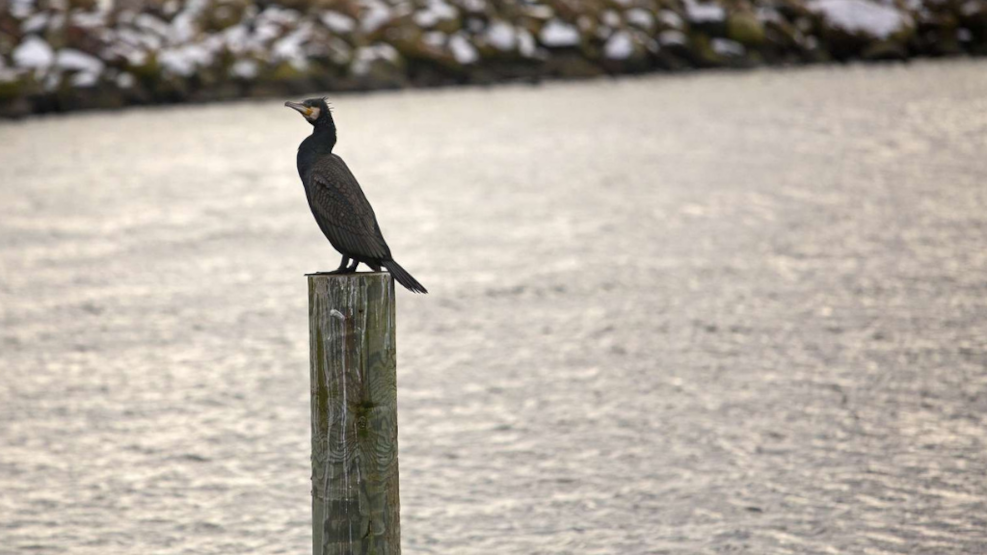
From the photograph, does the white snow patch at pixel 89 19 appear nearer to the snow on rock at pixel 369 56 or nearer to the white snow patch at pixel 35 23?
the white snow patch at pixel 35 23

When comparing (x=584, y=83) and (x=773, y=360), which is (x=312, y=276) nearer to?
(x=773, y=360)

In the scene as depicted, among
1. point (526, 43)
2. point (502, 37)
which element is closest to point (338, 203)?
point (502, 37)

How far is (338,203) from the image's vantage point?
11.5 ft

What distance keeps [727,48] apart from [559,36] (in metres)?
3.43

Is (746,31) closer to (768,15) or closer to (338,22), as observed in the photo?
(768,15)

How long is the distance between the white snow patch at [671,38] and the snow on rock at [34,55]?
1190 centimetres

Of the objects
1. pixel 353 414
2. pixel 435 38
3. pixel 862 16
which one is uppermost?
pixel 862 16

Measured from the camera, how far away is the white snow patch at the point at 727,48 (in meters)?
24.8

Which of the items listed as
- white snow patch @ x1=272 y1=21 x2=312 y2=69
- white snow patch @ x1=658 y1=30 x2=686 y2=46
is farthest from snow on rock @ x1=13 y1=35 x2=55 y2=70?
white snow patch @ x1=658 y1=30 x2=686 y2=46

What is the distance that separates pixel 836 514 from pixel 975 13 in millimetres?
23185

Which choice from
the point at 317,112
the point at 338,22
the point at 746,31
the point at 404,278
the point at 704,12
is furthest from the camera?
the point at 704,12

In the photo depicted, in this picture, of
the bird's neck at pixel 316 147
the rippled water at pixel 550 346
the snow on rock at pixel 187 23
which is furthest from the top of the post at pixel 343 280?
the snow on rock at pixel 187 23

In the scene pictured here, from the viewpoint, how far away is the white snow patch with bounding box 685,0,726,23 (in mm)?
25406

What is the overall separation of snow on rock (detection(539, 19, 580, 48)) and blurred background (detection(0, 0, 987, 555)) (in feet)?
15.5
